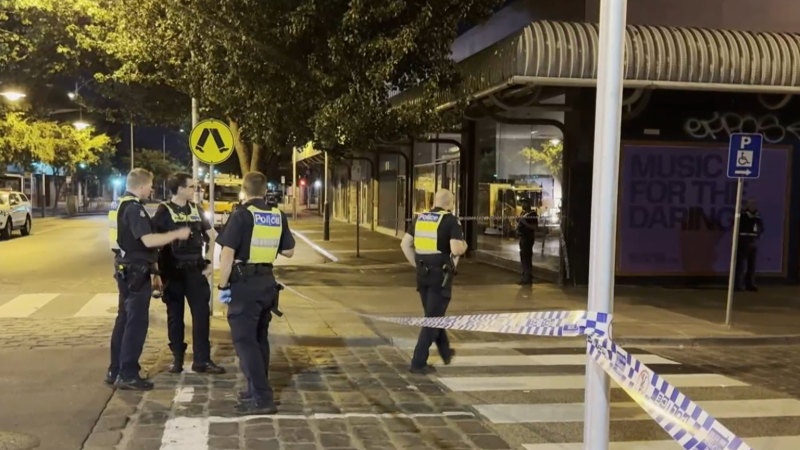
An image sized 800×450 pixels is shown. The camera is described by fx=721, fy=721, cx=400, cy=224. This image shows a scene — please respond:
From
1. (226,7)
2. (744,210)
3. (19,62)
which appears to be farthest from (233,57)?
(19,62)

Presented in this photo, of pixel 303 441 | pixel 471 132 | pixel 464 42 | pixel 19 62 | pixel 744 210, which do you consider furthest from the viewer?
pixel 19 62

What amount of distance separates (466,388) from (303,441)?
2124mm

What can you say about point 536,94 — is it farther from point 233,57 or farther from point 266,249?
point 266,249

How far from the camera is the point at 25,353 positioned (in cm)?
784

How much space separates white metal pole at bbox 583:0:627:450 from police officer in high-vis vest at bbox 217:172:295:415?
9.57 feet

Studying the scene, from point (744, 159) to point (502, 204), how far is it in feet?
23.7

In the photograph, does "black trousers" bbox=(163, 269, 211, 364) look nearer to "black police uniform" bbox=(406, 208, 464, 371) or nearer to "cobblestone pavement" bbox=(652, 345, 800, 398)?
"black police uniform" bbox=(406, 208, 464, 371)

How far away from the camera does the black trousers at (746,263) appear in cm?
1394

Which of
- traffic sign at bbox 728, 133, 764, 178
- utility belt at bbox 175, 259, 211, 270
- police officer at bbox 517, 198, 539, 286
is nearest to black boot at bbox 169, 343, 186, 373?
utility belt at bbox 175, 259, 211, 270

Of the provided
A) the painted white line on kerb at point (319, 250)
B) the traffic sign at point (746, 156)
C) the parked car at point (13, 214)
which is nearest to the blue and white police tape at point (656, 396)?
the traffic sign at point (746, 156)

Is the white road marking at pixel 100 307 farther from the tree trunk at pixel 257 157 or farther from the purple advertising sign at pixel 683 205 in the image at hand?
the purple advertising sign at pixel 683 205

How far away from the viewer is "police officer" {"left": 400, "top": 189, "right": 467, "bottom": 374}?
283 inches

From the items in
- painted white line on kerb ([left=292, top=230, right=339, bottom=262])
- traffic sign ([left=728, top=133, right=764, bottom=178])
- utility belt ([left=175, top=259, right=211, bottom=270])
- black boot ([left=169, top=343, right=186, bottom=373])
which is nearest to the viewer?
utility belt ([left=175, top=259, right=211, bottom=270])

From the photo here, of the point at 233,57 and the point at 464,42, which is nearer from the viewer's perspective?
the point at 233,57
